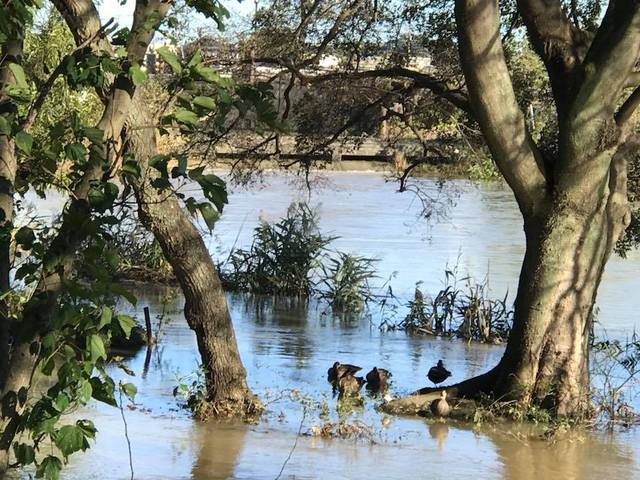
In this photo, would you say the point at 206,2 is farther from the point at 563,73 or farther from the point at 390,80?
the point at 390,80

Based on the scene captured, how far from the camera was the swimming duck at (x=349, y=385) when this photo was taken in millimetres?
9292

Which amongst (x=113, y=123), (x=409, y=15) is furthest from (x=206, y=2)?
(x=409, y=15)

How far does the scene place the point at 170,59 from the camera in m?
3.22

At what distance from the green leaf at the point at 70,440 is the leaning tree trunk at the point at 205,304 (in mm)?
4728

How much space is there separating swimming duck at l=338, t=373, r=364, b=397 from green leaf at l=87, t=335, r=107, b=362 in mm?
6129

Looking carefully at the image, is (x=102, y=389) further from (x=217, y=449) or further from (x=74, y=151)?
(x=217, y=449)

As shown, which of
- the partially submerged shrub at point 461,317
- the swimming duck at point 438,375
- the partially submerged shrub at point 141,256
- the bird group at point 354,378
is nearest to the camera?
the bird group at point 354,378

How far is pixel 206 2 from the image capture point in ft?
10.6

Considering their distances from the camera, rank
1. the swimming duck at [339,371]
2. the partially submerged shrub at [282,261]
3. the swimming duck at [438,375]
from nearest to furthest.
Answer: the swimming duck at [339,371] < the swimming duck at [438,375] < the partially submerged shrub at [282,261]

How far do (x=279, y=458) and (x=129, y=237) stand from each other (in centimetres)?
879

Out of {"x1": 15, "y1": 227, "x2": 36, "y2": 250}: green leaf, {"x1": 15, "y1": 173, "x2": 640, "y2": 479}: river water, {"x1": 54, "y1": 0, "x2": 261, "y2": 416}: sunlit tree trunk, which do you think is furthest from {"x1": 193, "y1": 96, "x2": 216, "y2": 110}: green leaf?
{"x1": 54, "y1": 0, "x2": 261, "y2": 416}: sunlit tree trunk

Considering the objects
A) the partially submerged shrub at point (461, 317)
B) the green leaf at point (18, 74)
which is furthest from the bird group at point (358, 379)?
the green leaf at point (18, 74)

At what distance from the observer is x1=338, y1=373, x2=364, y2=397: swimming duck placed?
366 inches

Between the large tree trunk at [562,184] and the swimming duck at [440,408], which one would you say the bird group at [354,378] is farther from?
the large tree trunk at [562,184]
